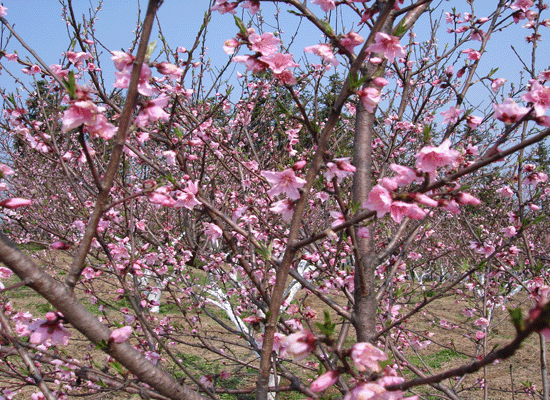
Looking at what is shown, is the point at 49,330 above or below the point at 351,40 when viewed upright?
below

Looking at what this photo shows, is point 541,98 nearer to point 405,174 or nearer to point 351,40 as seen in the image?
point 405,174

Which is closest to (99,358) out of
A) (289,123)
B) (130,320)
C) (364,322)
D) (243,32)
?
(130,320)

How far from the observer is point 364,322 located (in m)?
1.82

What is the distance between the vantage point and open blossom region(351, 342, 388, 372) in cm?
97

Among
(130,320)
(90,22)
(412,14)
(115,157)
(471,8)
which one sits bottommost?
(115,157)

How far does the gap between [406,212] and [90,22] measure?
4769 millimetres

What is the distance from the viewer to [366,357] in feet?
3.26

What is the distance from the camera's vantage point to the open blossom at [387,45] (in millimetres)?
1302

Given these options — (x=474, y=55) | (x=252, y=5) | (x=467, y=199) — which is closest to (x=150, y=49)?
(x=252, y=5)

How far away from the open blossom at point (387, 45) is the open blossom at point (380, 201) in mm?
495

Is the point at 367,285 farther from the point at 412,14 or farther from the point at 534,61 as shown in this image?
the point at 534,61

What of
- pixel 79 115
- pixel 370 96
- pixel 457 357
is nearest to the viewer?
pixel 79 115

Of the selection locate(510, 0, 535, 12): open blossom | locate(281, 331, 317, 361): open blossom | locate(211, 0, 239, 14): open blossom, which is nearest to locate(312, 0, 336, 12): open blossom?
locate(211, 0, 239, 14): open blossom

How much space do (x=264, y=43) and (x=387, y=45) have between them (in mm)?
460
